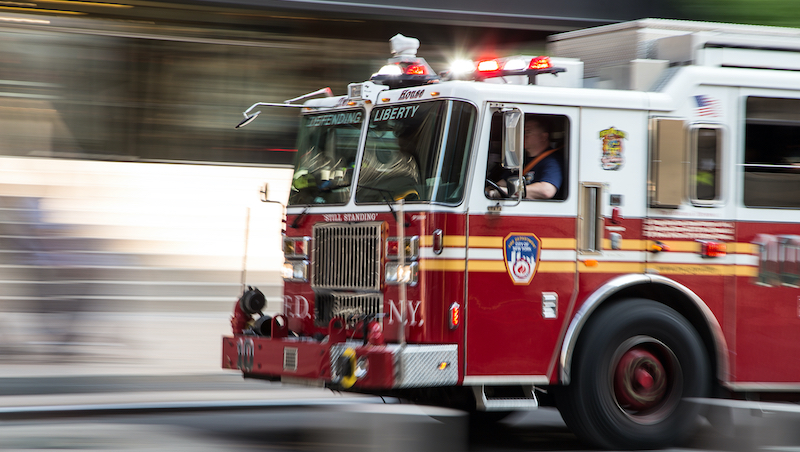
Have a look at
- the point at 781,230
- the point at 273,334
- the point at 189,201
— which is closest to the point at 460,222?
the point at 273,334

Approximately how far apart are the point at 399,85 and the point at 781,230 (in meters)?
2.92

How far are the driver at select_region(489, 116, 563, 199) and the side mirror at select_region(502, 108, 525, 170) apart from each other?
34cm

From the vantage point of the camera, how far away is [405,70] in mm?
6906

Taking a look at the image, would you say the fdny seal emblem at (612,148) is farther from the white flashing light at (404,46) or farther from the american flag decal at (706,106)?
the white flashing light at (404,46)

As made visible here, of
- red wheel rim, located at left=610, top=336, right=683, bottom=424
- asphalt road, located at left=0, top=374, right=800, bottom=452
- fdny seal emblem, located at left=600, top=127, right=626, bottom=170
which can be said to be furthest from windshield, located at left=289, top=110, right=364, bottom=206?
red wheel rim, located at left=610, top=336, right=683, bottom=424

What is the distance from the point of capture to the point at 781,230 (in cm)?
704

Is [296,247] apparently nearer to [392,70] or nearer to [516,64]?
[392,70]

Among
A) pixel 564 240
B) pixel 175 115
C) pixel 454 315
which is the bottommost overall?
pixel 454 315

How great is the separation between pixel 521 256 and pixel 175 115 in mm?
9082

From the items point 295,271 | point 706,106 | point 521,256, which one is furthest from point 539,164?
point 295,271

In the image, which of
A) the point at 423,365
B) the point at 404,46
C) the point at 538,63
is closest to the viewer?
the point at 423,365

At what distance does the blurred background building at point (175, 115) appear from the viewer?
12977 mm

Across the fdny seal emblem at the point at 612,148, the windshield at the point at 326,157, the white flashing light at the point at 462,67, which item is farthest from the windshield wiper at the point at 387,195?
the fdny seal emblem at the point at 612,148

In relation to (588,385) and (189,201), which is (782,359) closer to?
(588,385)
